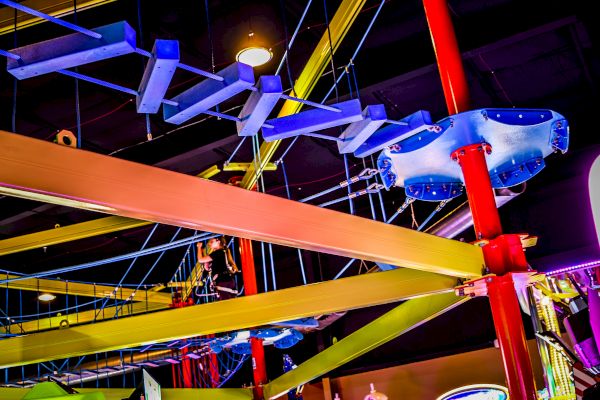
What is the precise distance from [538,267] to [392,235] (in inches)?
327

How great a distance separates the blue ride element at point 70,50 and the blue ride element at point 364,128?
173 centimetres

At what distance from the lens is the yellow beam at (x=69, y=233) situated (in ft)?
24.2

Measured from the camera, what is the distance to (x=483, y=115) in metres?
4.96

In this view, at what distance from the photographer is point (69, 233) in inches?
315

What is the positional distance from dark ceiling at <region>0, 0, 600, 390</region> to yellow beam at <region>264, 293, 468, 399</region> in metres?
2.68

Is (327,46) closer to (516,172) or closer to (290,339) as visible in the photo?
(516,172)

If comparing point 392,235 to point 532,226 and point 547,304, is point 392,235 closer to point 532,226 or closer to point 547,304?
point 547,304

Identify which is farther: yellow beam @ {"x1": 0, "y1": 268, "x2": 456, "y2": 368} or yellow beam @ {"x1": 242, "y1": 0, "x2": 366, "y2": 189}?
yellow beam @ {"x1": 0, "y1": 268, "x2": 456, "y2": 368}

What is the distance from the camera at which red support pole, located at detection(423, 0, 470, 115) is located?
18.0 ft

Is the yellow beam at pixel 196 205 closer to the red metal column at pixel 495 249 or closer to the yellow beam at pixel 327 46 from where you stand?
the red metal column at pixel 495 249

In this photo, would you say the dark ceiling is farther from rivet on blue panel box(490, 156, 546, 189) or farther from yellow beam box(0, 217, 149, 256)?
rivet on blue panel box(490, 156, 546, 189)

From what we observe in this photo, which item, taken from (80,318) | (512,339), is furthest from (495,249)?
(80,318)

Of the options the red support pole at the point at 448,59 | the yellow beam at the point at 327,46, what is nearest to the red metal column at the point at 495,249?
the red support pole at the point at 448,59

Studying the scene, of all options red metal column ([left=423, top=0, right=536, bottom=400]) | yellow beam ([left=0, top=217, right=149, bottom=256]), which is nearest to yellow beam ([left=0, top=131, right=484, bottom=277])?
red metal column ([left=423, top=0, right=536, bottom=400])
